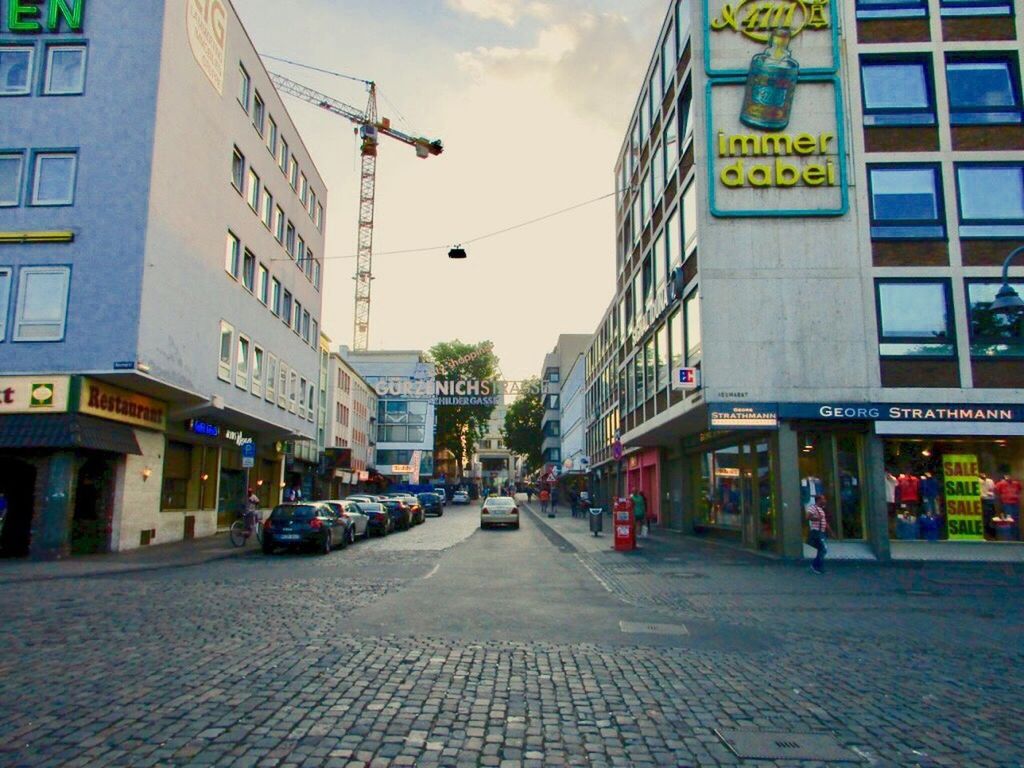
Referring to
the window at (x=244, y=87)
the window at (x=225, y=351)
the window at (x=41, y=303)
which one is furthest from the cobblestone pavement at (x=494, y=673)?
the window at (x=244, y=87)

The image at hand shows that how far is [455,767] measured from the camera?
15.6 ft

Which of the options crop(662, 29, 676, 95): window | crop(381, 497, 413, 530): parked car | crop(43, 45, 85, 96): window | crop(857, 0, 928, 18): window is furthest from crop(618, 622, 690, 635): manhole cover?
crop(381, 497, 413, 530): parked car

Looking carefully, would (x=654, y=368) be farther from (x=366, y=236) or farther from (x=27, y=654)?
(x=366, y=236)

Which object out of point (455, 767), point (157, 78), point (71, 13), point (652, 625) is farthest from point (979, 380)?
point (71, 13)

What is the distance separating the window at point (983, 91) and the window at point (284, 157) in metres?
25.1

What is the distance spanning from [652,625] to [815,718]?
417 cm

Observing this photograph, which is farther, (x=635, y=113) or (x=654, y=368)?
(x=635, y=113)

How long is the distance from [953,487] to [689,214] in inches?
417

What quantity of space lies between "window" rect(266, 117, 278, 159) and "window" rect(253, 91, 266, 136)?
1.78ft

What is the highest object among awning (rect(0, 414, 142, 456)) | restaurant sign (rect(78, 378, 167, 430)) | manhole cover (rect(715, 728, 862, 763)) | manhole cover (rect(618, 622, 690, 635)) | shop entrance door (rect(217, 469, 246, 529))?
restaurant sign (rect(78, 378, 167, 430))

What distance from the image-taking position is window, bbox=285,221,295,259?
114 ft

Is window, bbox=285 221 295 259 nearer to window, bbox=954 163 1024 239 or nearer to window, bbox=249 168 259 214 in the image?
window, bbox=249 168 259 214

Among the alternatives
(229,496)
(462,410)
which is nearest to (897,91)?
(229,496)

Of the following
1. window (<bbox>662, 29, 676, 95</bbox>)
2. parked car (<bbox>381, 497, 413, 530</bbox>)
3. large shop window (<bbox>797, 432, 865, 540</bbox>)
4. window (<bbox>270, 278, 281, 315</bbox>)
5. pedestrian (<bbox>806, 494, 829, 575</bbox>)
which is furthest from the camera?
parked car (<bbox>381, 497, 413, 530</bbox>)
